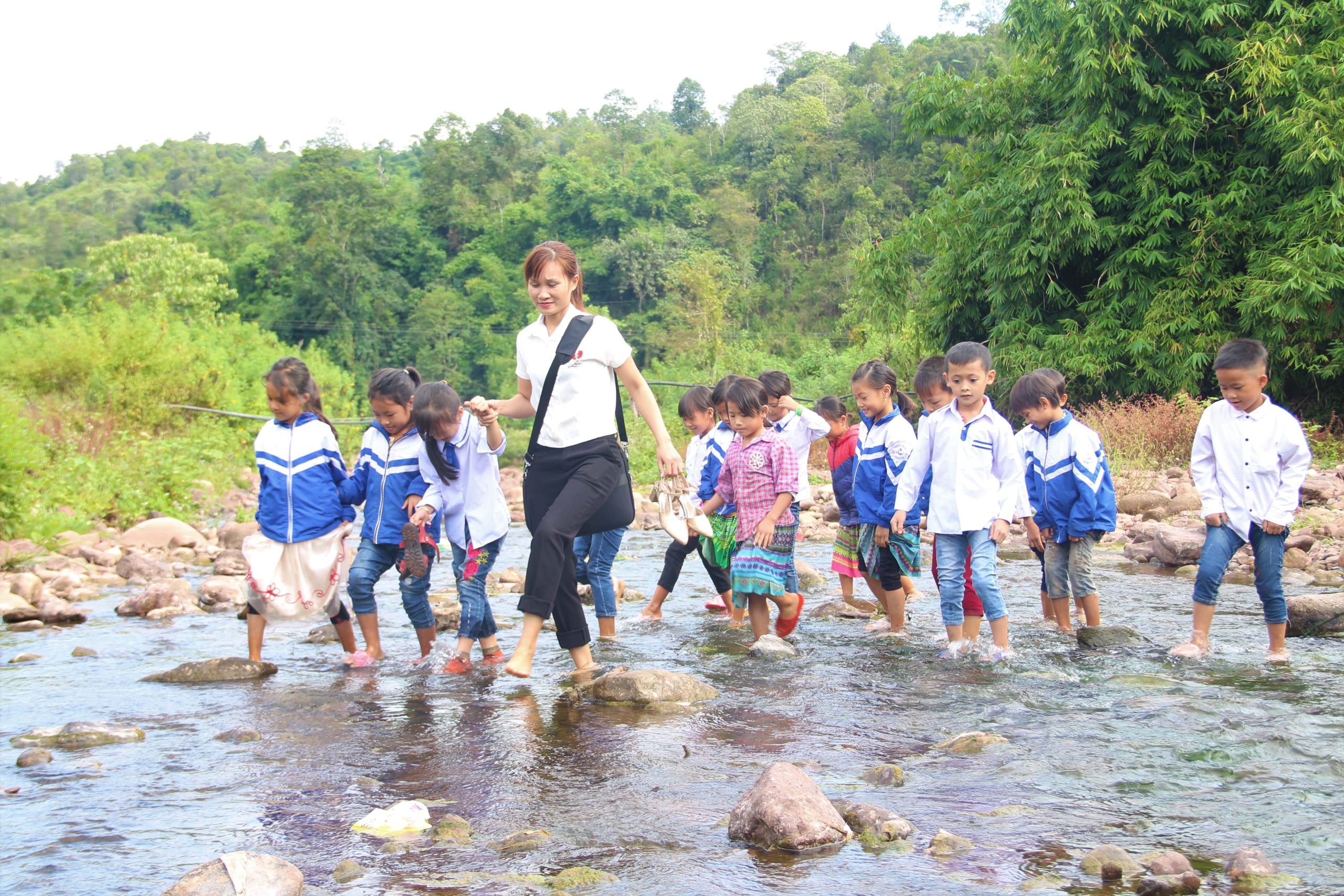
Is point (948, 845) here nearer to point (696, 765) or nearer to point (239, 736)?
point (696, 765)

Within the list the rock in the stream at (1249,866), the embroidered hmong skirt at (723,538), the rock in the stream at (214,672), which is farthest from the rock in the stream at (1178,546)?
the rock in the stream at (214,672)

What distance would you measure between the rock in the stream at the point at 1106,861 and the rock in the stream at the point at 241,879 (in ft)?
6.67

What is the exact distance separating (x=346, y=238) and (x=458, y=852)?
50981 mm

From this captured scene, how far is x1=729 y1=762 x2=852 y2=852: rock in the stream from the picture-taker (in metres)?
3.08

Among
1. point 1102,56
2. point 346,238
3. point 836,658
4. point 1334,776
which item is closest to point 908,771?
point 1334,776

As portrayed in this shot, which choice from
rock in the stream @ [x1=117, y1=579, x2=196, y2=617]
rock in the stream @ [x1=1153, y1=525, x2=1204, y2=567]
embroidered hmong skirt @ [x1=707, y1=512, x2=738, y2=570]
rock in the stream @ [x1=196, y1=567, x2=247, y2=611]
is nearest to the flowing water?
embroidered hmong skirt @ [x1=707, y1=512, x2=738, y2=570]

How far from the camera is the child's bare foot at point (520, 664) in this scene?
186 inches

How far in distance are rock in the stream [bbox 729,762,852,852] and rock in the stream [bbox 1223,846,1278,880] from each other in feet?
3.24

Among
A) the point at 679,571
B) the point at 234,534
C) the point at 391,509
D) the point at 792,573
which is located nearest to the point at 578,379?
the point at 391,509

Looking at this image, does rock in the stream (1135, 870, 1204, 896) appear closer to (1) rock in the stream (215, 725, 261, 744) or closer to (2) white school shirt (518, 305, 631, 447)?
(2) white school shirt (518, 305, 631, 447)

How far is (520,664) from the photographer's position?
4746mm

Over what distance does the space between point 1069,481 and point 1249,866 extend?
11.9 feet

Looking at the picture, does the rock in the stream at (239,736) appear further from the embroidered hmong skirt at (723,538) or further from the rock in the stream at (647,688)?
the embroidered hmong skirt at (723,538)

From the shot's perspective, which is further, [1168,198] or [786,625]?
[1168,198]
